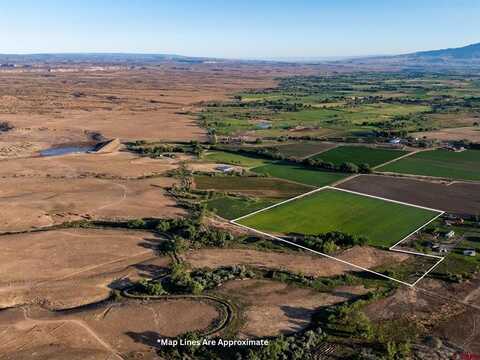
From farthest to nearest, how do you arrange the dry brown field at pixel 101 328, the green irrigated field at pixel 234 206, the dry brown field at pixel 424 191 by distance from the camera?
1. the dry brown field at pixel 424 191
2. the green irrigated field at pixel 234 206
3. the dry brown field at pixel 101 328

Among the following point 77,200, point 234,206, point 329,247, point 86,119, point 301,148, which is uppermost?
point 86,119

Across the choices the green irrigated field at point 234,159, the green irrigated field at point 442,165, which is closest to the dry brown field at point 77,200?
the green irrigated field at point 234,159

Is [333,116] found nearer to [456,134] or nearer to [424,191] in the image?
[456,134]

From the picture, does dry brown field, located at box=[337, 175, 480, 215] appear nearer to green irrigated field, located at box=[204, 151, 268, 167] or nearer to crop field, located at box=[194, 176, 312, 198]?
crop field, located at box=[194, 176, 312, 198]

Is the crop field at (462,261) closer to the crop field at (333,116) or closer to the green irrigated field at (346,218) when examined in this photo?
the green irrigated field at (346,218)

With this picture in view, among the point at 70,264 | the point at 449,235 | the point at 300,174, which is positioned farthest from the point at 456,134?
the point at 70,264
